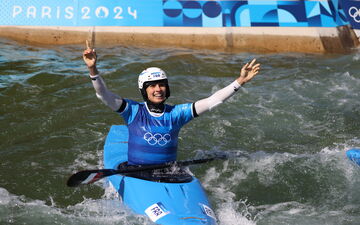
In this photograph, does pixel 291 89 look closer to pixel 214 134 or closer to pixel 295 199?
pixel 214 134

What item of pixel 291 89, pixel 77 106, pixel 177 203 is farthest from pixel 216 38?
pixel 177 203

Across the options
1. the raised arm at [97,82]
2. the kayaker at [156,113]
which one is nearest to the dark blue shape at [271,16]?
the kayaker at [156,113]

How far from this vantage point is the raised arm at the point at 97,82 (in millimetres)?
5355

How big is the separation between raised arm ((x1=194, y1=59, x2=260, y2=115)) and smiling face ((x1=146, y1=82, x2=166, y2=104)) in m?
0.42

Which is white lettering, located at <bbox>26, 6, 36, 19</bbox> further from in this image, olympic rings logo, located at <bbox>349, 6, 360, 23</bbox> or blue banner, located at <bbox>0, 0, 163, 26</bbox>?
olympic rings logo, located at <bbox>349, 6, 360, 23</bbox>

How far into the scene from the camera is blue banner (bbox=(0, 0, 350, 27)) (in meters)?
13.4

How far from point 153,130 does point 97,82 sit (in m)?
0.81

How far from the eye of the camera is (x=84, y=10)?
532 inches

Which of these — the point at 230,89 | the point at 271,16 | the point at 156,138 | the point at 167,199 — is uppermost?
the point at 271,16

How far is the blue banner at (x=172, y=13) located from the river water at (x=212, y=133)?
811mm

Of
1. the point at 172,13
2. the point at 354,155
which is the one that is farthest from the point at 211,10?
the point at 354,155

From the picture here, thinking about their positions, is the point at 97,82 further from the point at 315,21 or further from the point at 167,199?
the point at 315,21

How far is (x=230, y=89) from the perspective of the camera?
18.9 feet

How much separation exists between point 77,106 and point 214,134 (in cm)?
252
